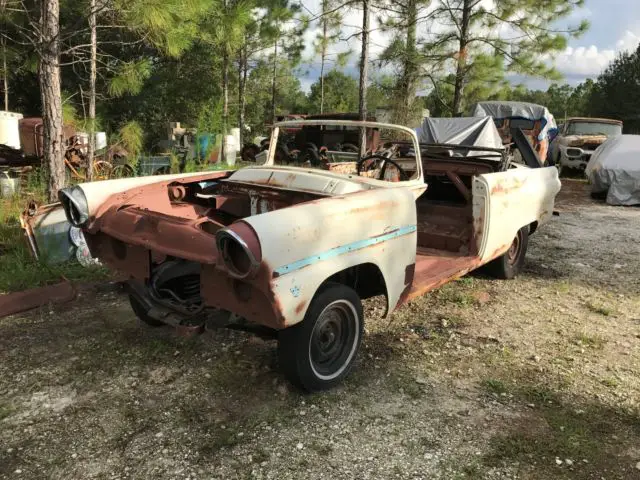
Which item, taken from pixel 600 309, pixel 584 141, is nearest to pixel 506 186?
pixel 600 309

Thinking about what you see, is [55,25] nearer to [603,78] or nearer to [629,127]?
[629,127]

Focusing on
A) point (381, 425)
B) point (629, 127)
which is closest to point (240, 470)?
point (381, 425)

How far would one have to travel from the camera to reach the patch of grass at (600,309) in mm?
4547

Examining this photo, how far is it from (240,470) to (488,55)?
501 inches

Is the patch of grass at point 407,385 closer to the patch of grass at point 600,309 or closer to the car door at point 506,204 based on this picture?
the car door at point 506,204

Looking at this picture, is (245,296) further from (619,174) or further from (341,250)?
(619,174)

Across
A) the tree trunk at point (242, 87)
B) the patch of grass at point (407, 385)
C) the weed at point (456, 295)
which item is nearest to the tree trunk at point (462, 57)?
the tree trunk at point (242, 87)

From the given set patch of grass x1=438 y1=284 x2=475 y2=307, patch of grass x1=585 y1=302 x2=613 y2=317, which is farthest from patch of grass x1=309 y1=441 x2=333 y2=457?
patch of grass x1=585 y1=302 x2=613 y2=317

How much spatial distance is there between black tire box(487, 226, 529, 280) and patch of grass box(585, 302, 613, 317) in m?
0.82

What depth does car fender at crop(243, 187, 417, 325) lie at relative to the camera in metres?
2.56

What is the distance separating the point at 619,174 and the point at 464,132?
325 centimetres

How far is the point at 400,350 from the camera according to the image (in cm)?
375

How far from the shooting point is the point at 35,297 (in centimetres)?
443

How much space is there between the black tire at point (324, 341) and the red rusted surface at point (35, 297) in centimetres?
253
